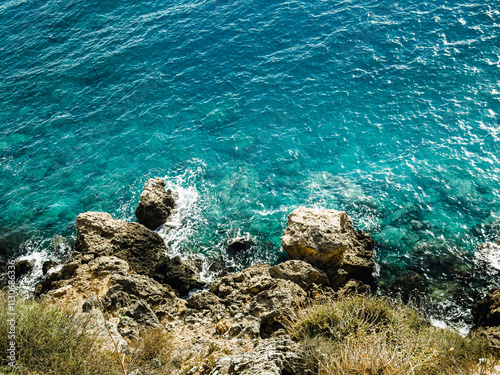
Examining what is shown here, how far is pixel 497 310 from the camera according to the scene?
45.7ft

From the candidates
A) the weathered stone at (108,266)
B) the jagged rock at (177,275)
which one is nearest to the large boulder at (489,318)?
the jagged rock at (177,275)

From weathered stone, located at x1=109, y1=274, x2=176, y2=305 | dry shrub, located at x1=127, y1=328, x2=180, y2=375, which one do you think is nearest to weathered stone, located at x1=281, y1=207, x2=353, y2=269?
weathered stone, located at x1=109, y1=274, x2=176, y2=305

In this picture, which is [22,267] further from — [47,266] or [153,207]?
[153,207]

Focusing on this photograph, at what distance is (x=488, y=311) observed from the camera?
571 inches

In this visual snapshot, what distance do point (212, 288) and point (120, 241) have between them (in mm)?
4808

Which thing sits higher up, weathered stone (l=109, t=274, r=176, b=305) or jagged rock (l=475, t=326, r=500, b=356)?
weathered stone (l=109, t=274, r=176, b=305)

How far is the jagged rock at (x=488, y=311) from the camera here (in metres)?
14.0

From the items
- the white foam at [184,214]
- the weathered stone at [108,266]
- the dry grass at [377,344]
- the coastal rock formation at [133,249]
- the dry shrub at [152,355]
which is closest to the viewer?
the dry grass at [377,344]

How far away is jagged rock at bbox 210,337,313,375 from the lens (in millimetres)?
9930

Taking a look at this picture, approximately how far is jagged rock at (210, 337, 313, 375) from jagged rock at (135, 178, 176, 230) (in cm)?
1085

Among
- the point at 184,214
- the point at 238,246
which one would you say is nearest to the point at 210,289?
the point at 238,246

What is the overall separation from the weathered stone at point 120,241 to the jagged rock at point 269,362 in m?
7.45

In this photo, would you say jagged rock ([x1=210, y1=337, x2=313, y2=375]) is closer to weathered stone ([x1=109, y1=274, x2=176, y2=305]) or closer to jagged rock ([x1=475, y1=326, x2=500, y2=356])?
weathered stone ([x1=109, y1=274, x2=176, y2=305])

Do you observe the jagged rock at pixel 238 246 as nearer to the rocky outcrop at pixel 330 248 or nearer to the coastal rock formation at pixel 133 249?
the coastal rock formation at pixel 133 249
